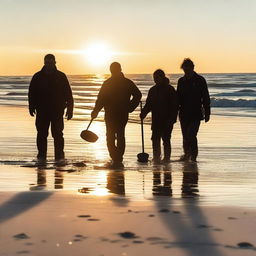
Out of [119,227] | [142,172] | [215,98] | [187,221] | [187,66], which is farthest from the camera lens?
[215,98]

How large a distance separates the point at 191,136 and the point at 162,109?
→ 0.68 meters

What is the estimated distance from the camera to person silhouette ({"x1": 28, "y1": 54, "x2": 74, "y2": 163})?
11.0 meters

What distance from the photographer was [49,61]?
35.6ft

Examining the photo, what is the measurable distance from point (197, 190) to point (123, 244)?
3037 millimetres

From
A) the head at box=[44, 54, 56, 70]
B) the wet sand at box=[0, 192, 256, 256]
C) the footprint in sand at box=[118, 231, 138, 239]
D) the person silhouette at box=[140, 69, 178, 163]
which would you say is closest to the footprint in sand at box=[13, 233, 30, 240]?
the wet sand at box=[0, 192, 256, 256]

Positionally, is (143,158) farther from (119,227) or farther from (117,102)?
(119,227)

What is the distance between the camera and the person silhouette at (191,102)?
11.0 m

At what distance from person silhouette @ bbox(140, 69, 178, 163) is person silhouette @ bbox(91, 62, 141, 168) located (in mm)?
620

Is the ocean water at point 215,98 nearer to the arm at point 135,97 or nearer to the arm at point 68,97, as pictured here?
the arm at point 68,97

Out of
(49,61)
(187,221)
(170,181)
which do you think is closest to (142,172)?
(170,181)

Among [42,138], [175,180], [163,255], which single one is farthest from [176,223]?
[42,138]

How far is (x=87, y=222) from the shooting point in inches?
222

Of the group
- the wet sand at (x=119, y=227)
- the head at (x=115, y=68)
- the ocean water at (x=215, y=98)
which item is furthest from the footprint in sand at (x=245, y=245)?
the ocean water at (x=215, y=98)

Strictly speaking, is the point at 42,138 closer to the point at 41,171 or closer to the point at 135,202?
the point at 41,171
